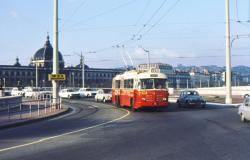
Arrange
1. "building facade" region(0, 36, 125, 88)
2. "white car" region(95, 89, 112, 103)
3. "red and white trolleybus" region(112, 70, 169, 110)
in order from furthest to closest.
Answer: "building facade" region(0, 36, 125, 88) < "white car" region(95, 89, 112, 103) < "red and white trolleybus" region(112, 70, 169, 110)

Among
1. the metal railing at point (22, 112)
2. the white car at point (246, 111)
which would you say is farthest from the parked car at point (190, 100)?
the white car at point (246, 111)

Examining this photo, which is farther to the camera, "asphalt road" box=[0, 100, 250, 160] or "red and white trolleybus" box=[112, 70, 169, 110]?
"red and white trolleybus" box=[112, 70, 169, 110]

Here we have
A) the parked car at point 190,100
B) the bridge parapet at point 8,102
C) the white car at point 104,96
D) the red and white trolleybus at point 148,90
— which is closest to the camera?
the red and white trolleybus at point 148,90

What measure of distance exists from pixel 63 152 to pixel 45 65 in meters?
146

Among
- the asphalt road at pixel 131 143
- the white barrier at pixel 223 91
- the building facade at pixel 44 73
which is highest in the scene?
the building facade at pixel 44 73

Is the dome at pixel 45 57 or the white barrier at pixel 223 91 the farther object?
the dome at pixel 45 57

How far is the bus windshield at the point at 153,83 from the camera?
3294 centimetres

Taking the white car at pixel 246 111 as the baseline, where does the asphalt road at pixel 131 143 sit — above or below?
below

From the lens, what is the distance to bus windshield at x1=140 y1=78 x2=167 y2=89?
108 ft

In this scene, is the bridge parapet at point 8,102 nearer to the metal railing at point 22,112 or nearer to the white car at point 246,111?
the metal railing at point 22,112

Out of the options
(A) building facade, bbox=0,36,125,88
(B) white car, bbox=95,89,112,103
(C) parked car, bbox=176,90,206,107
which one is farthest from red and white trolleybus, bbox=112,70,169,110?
(A) building facade, bbox=0,36,125,88

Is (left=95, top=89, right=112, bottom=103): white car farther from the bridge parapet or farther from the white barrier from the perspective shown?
the white barrier

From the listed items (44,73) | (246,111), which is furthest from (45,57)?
(246,111)

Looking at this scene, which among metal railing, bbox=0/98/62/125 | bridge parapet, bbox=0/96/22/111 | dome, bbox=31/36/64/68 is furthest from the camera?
dome, bbox=31/36/64/68
